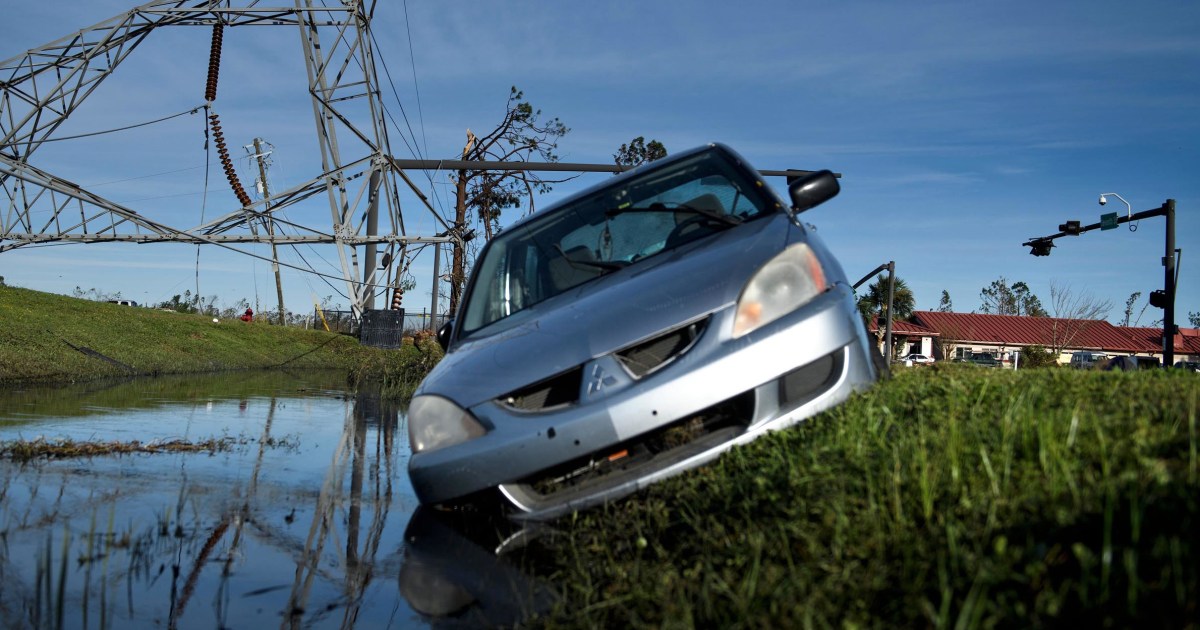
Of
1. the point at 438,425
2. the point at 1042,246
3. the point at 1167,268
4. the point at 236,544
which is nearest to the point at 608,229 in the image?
the point at 438,425

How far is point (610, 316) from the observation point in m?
4.22

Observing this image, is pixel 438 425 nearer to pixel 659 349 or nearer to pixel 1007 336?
pixel 659 349

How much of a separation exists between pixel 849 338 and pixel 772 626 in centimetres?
212

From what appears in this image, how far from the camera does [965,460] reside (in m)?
3.15

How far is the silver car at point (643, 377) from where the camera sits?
387 centimetres

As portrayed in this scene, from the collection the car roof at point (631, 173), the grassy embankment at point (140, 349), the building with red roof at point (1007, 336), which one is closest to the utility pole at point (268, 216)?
the grassy embankment at point (140, 349)

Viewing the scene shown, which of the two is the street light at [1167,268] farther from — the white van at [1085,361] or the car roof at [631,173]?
the car roof at [631,173]

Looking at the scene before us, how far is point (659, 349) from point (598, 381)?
0.33 m

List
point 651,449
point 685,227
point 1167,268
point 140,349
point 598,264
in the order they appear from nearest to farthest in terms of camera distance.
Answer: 1. point 651,449
2. point 598,264
3. point 685,227
4. point 140,349
5. point 1167,268

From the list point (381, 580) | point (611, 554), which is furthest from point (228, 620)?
point (611, 554)

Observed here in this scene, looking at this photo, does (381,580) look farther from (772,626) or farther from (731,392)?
(772,626)

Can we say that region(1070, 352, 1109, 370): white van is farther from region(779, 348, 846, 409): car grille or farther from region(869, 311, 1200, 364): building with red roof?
region(869, 311, 1200, 364): building with red roof

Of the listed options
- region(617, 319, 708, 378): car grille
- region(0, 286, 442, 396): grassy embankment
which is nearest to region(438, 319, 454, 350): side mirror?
region(617, 319, 708, 378): car grille

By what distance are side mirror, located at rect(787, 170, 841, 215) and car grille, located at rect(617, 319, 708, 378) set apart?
5.49 feet
